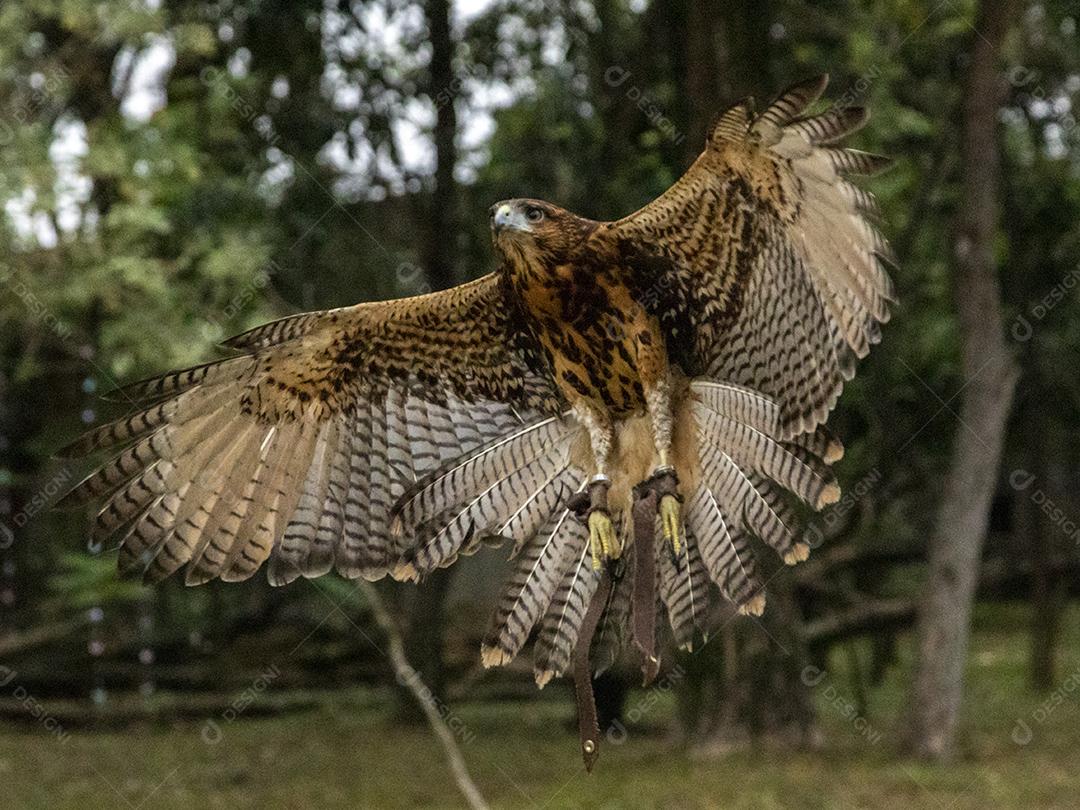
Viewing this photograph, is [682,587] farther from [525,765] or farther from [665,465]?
[525,765]

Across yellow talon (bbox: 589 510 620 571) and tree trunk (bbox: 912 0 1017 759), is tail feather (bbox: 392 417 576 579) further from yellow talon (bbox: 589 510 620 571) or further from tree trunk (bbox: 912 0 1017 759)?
tree trunk (bbox: 912 0 1017 759)

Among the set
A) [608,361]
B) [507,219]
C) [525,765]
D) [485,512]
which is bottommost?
[525,765]

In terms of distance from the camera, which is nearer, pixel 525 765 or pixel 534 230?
pixel 534 230

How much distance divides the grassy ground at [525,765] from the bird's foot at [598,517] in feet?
20.0

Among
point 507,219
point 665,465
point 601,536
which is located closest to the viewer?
point 601,536

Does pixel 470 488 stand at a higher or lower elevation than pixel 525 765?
higher

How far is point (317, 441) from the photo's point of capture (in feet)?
14.3

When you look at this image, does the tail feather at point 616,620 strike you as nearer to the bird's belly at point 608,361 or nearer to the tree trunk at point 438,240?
the bird's belly at point 608,361

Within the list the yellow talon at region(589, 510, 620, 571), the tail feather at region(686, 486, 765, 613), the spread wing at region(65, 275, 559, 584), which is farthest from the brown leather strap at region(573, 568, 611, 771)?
the spread wing at region(65, 275, 559, 584)

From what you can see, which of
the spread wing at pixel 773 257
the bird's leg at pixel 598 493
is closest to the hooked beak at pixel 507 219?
the spread wing at pixel 773 257

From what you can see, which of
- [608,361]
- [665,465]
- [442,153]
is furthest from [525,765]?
[665,465]

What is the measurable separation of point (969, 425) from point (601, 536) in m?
7.51

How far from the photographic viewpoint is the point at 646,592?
3086 mm

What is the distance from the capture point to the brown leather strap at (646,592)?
2.95 meters
